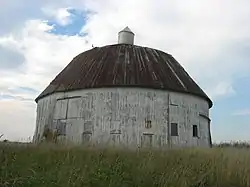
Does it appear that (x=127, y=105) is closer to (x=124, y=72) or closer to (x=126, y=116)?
(x=126, y=116)

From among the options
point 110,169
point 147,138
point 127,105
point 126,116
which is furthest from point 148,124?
point 110,169

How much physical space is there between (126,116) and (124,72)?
11.7 feet

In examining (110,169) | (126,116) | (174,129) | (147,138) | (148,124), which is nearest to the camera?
(110,169)

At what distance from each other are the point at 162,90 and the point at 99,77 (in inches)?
190

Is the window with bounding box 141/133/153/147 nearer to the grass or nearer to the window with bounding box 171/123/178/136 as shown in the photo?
the window with bounding box 171/123/178/136

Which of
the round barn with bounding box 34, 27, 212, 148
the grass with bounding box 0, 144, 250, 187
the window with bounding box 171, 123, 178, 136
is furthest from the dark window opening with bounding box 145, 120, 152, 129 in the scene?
the grass with bounding box 0, 144, 250, 187

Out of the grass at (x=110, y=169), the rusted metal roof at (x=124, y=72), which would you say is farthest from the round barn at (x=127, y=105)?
the grass at (x=110, y=169)

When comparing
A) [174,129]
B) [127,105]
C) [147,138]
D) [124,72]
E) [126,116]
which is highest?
[124,72]

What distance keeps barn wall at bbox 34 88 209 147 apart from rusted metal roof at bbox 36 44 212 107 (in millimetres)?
545

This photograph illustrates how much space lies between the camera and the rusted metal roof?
86.2ft

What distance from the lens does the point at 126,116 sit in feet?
82.8

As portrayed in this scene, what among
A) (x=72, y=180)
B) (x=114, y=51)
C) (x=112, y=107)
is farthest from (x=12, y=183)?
(x=114, y=51)

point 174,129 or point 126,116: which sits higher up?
point 126,116

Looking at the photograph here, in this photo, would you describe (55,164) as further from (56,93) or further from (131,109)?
(56,93)
